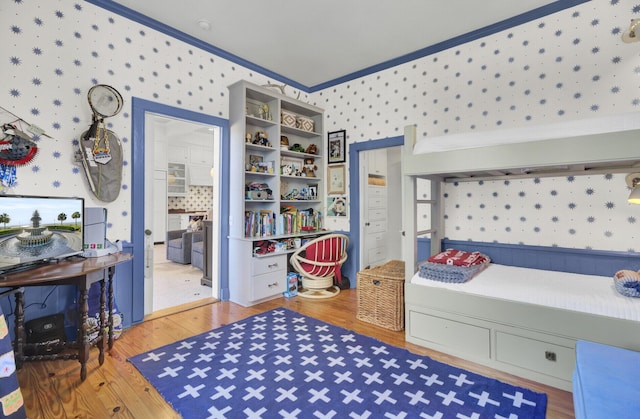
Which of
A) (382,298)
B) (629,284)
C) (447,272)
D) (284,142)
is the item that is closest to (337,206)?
(284,142)

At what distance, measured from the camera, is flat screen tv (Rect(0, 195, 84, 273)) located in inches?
72.3

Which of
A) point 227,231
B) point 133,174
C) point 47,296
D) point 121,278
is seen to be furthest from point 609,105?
point 47,296

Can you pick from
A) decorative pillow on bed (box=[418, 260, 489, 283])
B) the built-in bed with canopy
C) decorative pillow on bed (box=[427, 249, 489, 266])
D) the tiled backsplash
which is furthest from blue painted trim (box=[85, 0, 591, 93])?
the tiled backsplash

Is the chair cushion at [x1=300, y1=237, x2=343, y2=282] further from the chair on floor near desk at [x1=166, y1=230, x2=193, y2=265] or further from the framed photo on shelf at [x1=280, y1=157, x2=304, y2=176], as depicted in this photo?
the chair on floor near desk at [x1=166, y1=230, x2=193, y2=265]

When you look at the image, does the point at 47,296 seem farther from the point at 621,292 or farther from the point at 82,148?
the point at 621,292

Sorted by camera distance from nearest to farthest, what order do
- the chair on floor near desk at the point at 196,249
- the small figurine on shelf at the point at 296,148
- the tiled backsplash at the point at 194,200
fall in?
1. the small figurine on shelf at the point at 296,148
2. the chair on floor near desk at the point at 196,249
3. the tiled backsplash at the point at 194,200

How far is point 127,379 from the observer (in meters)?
1.93

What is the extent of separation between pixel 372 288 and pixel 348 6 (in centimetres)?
255

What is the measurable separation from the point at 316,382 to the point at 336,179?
2.78 m

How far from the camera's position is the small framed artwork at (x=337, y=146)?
4.12m

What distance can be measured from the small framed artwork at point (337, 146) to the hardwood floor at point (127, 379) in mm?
2131

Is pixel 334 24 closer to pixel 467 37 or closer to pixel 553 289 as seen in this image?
pixel 467 37

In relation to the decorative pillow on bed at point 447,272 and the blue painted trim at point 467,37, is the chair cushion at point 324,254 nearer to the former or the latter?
A: the decorative pillow on bed at point 447,272

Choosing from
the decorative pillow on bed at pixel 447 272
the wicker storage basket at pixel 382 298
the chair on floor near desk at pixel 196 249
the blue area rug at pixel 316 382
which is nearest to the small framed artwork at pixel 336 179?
the wicker storage basket at pixel 382 298
